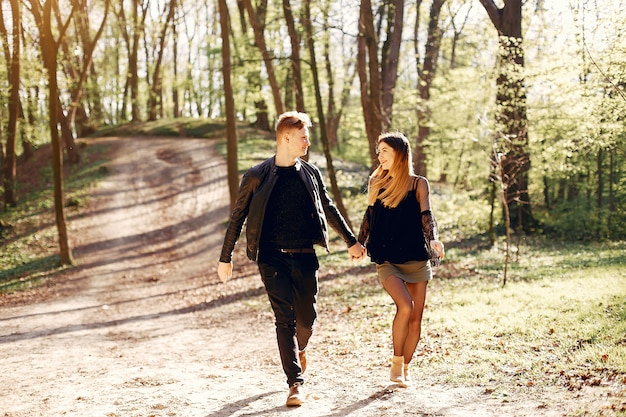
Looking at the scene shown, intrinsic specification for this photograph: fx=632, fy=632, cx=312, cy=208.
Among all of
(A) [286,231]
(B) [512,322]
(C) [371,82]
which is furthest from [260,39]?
(A) [286,231]

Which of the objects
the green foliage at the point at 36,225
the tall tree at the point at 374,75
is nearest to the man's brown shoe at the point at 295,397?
the tall tree at the point at 374,75

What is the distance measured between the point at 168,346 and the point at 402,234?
17.3 feet

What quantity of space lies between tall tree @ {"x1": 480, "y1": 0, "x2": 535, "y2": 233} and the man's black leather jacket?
9603 mm

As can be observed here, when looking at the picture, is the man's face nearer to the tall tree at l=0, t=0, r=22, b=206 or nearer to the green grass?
the green grass

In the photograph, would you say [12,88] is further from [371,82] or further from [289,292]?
[289,292]

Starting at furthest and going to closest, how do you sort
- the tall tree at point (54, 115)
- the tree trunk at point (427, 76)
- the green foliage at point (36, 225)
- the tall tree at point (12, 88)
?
the tree trunk at point (427, 76) → the tall tree at point (12, 88) → the green foliage at point (36, 225) → the tall tree at point (54, 115)

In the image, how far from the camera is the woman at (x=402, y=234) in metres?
5.35

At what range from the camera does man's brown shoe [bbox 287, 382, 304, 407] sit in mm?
5105

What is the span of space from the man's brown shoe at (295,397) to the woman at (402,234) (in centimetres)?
95

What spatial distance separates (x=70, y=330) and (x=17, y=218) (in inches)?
508

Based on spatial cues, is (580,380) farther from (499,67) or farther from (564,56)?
(499,67)

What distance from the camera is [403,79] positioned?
38.9 meters

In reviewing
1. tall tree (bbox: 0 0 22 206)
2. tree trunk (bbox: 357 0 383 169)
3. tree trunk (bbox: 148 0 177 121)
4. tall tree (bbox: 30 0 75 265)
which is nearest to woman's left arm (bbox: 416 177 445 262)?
tree trunk (bbox: 357 0 383 169)

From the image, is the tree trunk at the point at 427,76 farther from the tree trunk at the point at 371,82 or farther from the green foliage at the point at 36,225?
the green foliage at the point at 36,225
